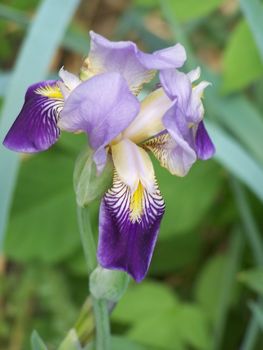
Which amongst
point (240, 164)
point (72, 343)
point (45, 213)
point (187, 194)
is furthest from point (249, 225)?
point (72, 343)

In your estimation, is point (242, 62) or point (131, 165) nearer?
point (131, 165)

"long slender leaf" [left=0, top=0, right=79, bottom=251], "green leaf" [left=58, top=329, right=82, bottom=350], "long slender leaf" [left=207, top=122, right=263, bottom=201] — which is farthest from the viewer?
"long slender leaf" [left=207, top=122, right=263, bottom=201]

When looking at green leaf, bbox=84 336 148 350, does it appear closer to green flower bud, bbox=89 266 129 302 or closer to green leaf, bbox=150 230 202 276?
green flower bud, bbox=89 266 129 302

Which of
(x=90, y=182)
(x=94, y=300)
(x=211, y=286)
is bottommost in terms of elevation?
(x=211, y=286)

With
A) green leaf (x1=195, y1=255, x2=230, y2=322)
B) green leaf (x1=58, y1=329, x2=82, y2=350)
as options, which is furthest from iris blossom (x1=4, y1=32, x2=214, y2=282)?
green leaf (x1=195, y1=255, x2=230, y2=322)

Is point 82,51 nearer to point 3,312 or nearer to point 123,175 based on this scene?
point 3,312

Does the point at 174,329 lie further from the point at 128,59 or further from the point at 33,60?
the point at 128,59
